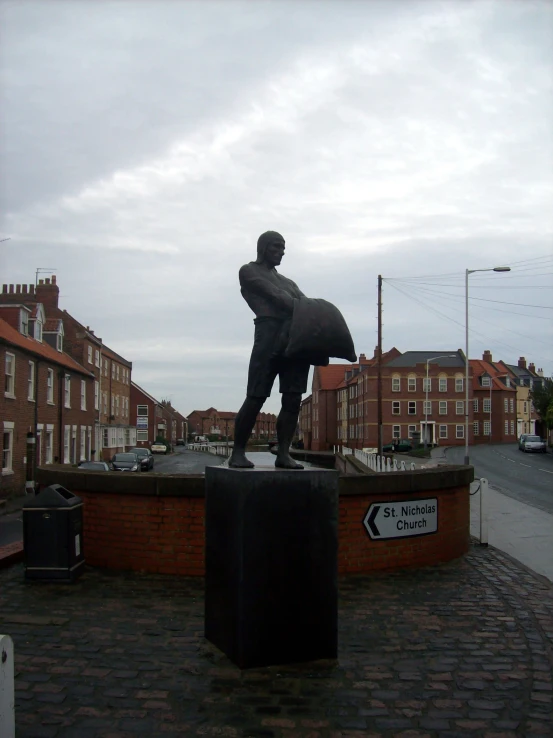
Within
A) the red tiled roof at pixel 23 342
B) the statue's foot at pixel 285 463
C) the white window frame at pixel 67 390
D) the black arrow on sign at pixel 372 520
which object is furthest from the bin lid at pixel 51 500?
the white window frame at pixel 67 390

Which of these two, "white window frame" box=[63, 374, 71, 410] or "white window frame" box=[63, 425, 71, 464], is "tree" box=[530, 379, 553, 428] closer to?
"white window frame" box=[63, 425, 71, 464]

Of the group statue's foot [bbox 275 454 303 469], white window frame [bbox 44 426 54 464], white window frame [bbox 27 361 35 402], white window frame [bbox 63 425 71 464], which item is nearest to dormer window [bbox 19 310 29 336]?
white window frame [bbox 27 361 35 402]

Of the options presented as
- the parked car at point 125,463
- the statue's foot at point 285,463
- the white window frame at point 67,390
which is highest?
the white window frame at point 67,390

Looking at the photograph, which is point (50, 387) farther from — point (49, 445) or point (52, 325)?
point (52, 325)

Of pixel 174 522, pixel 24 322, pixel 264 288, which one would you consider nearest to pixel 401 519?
pixel 174 522

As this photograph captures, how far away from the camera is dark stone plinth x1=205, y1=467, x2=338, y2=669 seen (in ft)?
16.9

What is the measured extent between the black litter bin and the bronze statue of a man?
9.15 ft

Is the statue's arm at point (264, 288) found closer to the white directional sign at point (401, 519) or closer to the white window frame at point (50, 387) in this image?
the white directional sign at point (401, 519)

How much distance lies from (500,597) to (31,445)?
2547 cm

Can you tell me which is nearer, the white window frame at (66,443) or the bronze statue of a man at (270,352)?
the bronze statue of a man at (270,352)

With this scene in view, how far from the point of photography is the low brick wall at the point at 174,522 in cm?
794

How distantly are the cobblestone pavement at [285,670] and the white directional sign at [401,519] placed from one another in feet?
3.06

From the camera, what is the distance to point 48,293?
4531 cm

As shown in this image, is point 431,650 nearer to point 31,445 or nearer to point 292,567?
point 292,567
